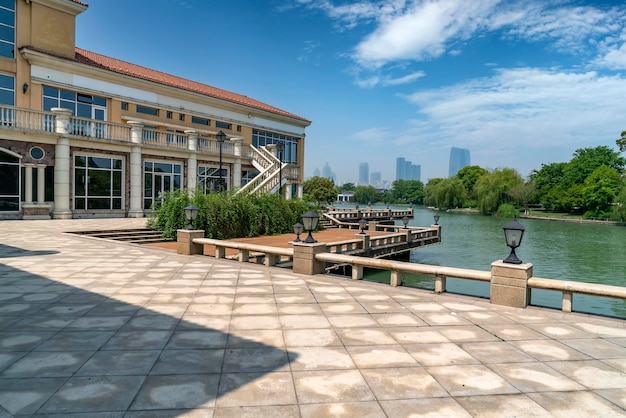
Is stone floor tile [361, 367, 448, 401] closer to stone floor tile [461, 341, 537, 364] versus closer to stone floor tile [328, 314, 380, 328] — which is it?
stone floor tile [461, 341, 537, 364]

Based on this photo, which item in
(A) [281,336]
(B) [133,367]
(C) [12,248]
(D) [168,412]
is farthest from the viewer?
(C) [12,248]

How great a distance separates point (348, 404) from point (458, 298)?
4.86m

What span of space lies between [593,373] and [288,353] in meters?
3.34

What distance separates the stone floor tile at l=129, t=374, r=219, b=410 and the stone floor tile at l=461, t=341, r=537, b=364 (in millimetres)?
3047

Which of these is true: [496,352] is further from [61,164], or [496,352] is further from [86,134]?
[86,134]

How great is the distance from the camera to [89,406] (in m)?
3.55

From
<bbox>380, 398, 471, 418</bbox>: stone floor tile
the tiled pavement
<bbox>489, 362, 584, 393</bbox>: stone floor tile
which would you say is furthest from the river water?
<bbox>380, 398, 471, 418</bbox>: stone floor tile

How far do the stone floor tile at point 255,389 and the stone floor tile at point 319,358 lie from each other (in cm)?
31

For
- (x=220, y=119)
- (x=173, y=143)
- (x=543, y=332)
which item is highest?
(x=220, y=119)

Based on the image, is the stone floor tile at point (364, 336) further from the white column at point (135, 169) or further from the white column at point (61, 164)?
the white column at point (135, 169)

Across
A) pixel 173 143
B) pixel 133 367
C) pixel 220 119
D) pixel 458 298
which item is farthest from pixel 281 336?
pixel 220 119

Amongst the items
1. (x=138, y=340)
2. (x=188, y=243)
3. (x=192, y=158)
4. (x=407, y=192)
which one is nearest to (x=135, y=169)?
(x=192, y=158)

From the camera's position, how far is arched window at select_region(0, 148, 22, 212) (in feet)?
66.9

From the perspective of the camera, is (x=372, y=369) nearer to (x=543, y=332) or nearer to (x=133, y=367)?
(x=133, y=367)
